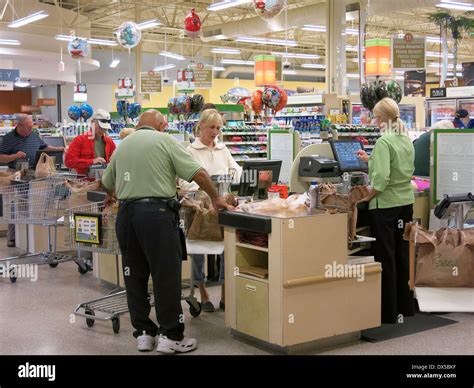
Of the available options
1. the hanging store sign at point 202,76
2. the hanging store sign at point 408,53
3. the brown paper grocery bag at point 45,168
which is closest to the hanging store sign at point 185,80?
the hanging store sign at point 202,76

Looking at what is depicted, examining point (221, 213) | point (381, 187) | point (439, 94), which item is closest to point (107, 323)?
point (221, 213)

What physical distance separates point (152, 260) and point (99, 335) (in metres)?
1.04

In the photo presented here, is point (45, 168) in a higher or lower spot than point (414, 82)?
lower

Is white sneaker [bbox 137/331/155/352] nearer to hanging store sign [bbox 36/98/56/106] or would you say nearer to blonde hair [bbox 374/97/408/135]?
blonde hair [bbox 374/97/408/135]

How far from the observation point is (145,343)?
15.8ft

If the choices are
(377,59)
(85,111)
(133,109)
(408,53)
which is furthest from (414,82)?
(85,111)

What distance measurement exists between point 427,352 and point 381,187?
1253 mm

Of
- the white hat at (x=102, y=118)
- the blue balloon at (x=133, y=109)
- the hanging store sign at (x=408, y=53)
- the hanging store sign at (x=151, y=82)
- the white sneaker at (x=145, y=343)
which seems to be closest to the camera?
the white sneaker at (x=145, y=343)

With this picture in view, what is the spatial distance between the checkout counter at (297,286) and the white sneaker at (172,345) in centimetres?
38

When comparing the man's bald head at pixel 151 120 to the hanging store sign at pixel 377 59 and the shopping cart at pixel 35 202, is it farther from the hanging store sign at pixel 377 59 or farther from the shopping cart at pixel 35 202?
the hanging store sign at pixel 377 59

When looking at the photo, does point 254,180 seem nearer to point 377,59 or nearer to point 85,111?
point 377,59

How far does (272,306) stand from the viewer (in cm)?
464

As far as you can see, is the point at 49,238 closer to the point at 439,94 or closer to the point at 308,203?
the point at 308,203

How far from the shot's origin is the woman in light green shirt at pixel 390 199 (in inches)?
212
